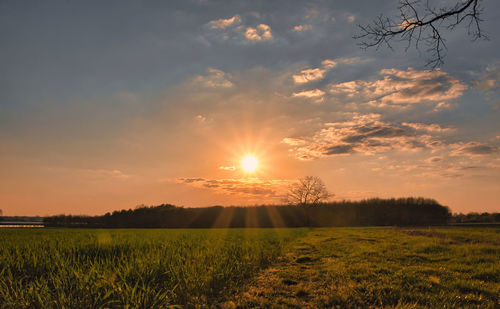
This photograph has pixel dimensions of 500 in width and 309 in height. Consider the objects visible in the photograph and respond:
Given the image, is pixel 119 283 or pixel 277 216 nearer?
pixel 119 283

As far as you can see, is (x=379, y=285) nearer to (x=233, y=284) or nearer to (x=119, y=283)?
(x=233, y=284)

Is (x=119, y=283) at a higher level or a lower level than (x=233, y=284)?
higher

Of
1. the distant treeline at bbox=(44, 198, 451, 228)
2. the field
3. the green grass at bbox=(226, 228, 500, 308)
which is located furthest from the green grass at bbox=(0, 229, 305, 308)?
the distant treeline at bbox=(44, 198, 451, 228)

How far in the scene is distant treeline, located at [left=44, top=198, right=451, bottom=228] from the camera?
2901 inches

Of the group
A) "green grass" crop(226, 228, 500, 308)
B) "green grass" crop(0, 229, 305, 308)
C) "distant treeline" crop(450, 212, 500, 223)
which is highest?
"green grass" crop(0, 229, 305, 308)

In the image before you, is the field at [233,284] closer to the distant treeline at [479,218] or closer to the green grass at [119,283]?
the green grass at [119,283]

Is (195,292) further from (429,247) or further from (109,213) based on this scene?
(109,213)

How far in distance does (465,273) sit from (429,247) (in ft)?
18.6

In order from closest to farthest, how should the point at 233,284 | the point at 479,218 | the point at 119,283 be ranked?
the point at 119,283, the point at 233,284, the point at 479,218

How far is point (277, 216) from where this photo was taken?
77188 millimetres

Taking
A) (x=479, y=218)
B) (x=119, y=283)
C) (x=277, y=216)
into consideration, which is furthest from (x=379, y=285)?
(x=479, y=218)

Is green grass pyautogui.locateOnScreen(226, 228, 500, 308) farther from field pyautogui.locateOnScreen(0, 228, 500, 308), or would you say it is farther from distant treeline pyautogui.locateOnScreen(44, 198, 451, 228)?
distant treeline pyautogui.locateOnScreen(44, 198, 451, 228)

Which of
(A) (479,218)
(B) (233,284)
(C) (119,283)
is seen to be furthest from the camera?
(A) (479,218)

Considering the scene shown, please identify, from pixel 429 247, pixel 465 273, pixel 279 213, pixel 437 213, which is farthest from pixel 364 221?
pixel 465 273
